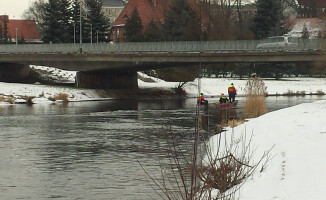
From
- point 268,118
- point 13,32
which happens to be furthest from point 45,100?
point 13,32

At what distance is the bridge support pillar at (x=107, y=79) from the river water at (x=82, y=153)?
82.6ft

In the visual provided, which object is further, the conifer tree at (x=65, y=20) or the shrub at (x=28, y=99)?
the conifer tree at (x=65, y=20)

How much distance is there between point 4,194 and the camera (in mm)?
18922

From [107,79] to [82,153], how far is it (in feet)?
159

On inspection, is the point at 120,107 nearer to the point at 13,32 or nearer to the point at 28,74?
the point at 28,74

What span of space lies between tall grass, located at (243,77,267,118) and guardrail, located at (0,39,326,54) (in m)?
13.7

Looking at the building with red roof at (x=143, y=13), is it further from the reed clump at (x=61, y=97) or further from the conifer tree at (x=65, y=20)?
the reed clump at (x=61, y=97)

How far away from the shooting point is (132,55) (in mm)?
65375

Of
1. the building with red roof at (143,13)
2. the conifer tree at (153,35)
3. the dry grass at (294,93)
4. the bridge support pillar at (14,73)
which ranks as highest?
the building with red roof at (143,13)

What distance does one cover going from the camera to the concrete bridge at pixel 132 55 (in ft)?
193

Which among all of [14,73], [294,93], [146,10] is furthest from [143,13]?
[294,93]

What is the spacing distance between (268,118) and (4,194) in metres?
14.4

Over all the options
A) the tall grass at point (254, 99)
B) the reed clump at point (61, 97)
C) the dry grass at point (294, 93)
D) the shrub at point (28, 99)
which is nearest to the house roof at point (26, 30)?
the dry grass at point (294, 93)

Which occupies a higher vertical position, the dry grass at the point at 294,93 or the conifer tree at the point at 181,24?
the conifer tree at the point at 181,24
